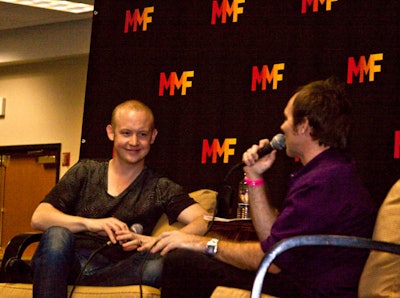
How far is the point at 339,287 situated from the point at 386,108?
151 cm

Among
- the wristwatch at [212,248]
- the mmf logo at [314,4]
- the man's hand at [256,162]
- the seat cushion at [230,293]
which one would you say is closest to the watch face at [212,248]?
the wristwatch at [212,248]

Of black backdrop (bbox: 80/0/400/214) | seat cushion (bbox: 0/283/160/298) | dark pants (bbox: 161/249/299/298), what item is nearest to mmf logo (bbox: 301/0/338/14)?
black backdrop (bbox: 80/0/400/214)

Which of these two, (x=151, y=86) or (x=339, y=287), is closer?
(x=339, y=287)

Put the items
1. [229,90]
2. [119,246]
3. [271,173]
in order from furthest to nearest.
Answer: [229,90], [271,173], [119,246]

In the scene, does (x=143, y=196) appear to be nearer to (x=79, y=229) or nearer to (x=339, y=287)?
(x=79, y=229)

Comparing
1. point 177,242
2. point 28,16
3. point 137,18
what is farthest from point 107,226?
point 28,16

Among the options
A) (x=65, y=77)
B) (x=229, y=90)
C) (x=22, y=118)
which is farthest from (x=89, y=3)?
(x=229, y=90)

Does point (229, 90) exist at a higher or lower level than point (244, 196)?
higher

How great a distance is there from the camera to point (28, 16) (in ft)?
23.6

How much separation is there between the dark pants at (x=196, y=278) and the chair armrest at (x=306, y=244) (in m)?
0.52

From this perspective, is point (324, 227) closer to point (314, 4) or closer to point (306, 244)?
point (306, 244)

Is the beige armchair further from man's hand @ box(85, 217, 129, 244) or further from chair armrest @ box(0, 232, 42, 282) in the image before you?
man's hand @ box(85, 217, 129, 244)

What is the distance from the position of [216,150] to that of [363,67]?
3.02 feet

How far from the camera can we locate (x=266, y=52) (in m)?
4.32
